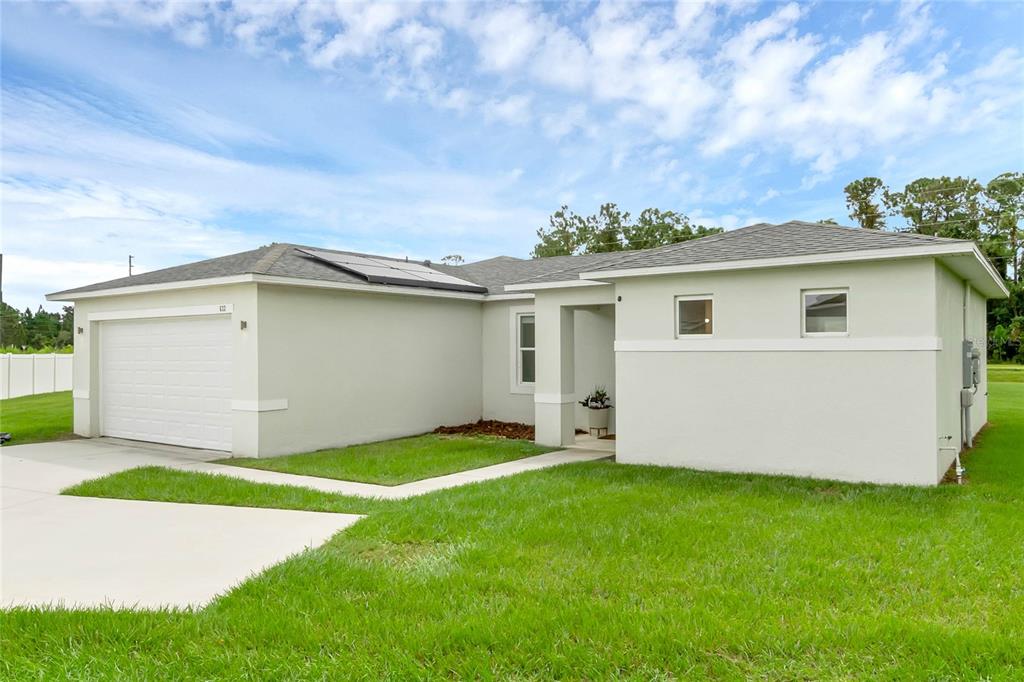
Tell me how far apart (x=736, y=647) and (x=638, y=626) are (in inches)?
22.5

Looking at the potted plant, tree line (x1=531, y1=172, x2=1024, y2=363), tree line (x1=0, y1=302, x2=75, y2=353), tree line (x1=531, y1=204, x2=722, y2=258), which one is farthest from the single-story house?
tree line (x1=0, y1=302, x2=75, y2=353)

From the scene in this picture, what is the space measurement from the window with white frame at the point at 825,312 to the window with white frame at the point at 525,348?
634 centimetres

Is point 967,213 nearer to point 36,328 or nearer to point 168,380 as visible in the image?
point 168,380

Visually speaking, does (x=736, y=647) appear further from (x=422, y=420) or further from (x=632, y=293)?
(x=422, y=420)

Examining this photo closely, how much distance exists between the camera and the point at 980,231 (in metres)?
42.8

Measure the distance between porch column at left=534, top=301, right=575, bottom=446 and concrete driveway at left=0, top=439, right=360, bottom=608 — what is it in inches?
224

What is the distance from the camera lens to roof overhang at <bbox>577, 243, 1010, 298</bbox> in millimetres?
7797

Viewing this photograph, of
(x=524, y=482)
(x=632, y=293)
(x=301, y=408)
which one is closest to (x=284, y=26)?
(x=301, y=408)

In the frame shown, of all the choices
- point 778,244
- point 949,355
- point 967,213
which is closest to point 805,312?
point 778,244

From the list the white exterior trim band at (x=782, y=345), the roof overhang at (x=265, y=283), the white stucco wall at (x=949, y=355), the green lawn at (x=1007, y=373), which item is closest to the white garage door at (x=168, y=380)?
the roof overhang at (x=265, y=283)

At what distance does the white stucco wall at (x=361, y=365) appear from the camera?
1103cm

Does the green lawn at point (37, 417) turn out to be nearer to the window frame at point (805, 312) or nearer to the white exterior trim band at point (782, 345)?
the white exterior trim band at point (782, 345)

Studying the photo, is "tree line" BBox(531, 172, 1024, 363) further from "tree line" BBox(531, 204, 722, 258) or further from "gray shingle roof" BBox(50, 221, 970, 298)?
"gray shingle roof" BBox(50, 221, 970, 298)

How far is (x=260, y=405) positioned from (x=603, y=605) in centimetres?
789
